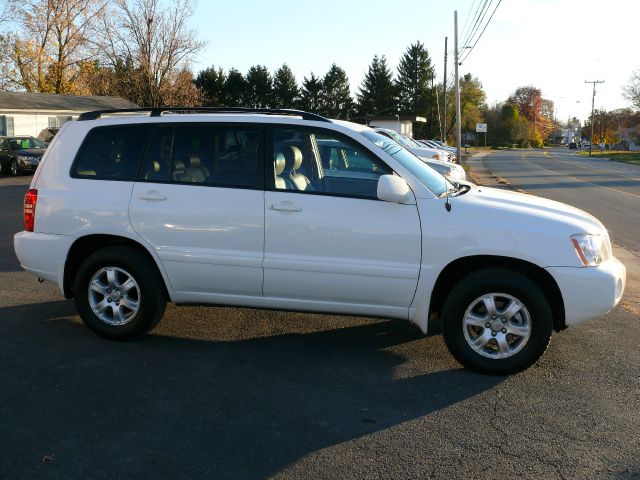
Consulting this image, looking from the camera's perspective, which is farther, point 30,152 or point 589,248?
point 30,152

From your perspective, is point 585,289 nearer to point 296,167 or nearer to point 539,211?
point 539,211

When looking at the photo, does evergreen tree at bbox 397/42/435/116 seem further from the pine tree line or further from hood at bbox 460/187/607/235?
hood at bbox 460/187/607/235

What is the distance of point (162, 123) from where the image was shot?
18.2 feet

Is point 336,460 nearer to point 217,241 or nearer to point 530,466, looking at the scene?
point 530,466

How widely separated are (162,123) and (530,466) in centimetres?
388

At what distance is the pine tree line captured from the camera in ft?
253

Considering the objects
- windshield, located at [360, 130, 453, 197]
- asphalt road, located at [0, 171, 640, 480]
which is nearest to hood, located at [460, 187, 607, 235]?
windshield, located at [360, 130, 453, 197]

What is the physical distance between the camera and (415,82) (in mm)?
94438

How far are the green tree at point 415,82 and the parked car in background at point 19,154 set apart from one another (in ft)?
235

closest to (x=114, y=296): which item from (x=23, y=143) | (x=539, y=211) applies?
(x=539, y=211)

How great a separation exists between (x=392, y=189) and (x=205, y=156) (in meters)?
1.63

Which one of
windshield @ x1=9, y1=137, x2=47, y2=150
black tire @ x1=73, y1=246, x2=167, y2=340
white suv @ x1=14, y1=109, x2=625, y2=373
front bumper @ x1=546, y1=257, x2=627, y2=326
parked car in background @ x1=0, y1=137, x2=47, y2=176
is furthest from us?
windshield @ x1=9, y1=137, x2=47, y2=150

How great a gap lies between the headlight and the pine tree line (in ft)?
233

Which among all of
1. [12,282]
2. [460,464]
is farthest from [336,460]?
[12,282]
